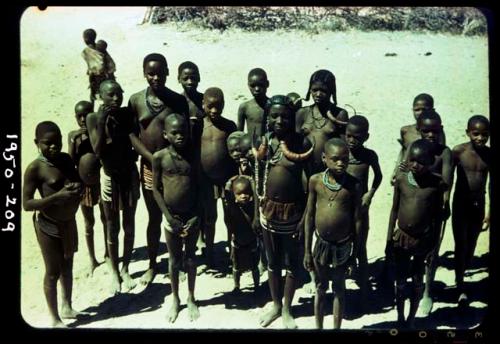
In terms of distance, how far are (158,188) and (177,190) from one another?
0.18 meters

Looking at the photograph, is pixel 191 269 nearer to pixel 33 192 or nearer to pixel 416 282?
pixel 33 192

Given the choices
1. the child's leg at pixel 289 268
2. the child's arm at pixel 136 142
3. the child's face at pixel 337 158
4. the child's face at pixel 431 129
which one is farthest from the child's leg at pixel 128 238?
the child's face at pixel 431 129

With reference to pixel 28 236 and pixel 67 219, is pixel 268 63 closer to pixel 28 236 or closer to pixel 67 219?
pixel 28 236

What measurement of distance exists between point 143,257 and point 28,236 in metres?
1.23

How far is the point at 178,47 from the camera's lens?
11.6 m

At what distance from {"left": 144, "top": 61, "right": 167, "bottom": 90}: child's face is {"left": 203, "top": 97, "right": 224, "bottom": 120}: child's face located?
0.42 metres

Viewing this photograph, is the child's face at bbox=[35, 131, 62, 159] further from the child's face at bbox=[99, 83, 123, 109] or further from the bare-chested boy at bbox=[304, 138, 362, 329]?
the bare-chested boy at bbox=[304, 138, 362, 329]

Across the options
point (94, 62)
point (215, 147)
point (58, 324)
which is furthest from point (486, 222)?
point (94, 62)

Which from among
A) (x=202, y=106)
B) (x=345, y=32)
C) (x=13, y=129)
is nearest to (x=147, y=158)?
(x=202, y=106)

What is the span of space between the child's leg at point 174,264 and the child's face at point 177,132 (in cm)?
81

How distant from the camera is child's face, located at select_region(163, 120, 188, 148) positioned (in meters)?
5.38

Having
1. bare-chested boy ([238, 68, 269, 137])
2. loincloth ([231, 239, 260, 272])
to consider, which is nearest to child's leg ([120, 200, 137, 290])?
loincloth ([231, 239, 260, 272])

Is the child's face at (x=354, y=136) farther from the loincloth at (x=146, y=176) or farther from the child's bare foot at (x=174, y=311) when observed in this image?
the child's bare foot at (x=174, y=311)

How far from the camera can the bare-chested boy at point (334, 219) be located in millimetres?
5184
